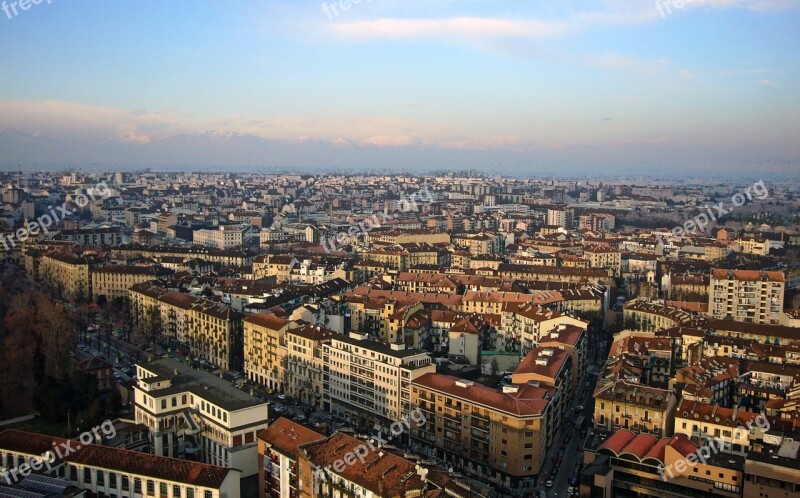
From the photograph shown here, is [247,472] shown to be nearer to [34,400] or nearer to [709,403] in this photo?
[34,400]

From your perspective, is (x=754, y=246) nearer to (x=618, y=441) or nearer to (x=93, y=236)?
(x=618, y=441)

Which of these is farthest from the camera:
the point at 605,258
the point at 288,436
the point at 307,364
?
the point at 605,258

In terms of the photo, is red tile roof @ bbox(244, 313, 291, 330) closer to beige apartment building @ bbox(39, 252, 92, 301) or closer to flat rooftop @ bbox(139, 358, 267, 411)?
flat rooftop @ bbox(139, 358, 267, 411)

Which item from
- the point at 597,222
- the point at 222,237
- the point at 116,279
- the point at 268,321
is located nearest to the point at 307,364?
the point at 268,321

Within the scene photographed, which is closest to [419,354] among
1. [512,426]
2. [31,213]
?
[512,426]

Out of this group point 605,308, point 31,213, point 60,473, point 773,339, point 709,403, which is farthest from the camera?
point 31,213

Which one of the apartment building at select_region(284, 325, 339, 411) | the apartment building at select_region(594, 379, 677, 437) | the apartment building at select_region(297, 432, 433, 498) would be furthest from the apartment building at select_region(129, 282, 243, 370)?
the apartment building at select_region(594, 379, 677, 437)

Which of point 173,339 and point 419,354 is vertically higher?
point 419,354
